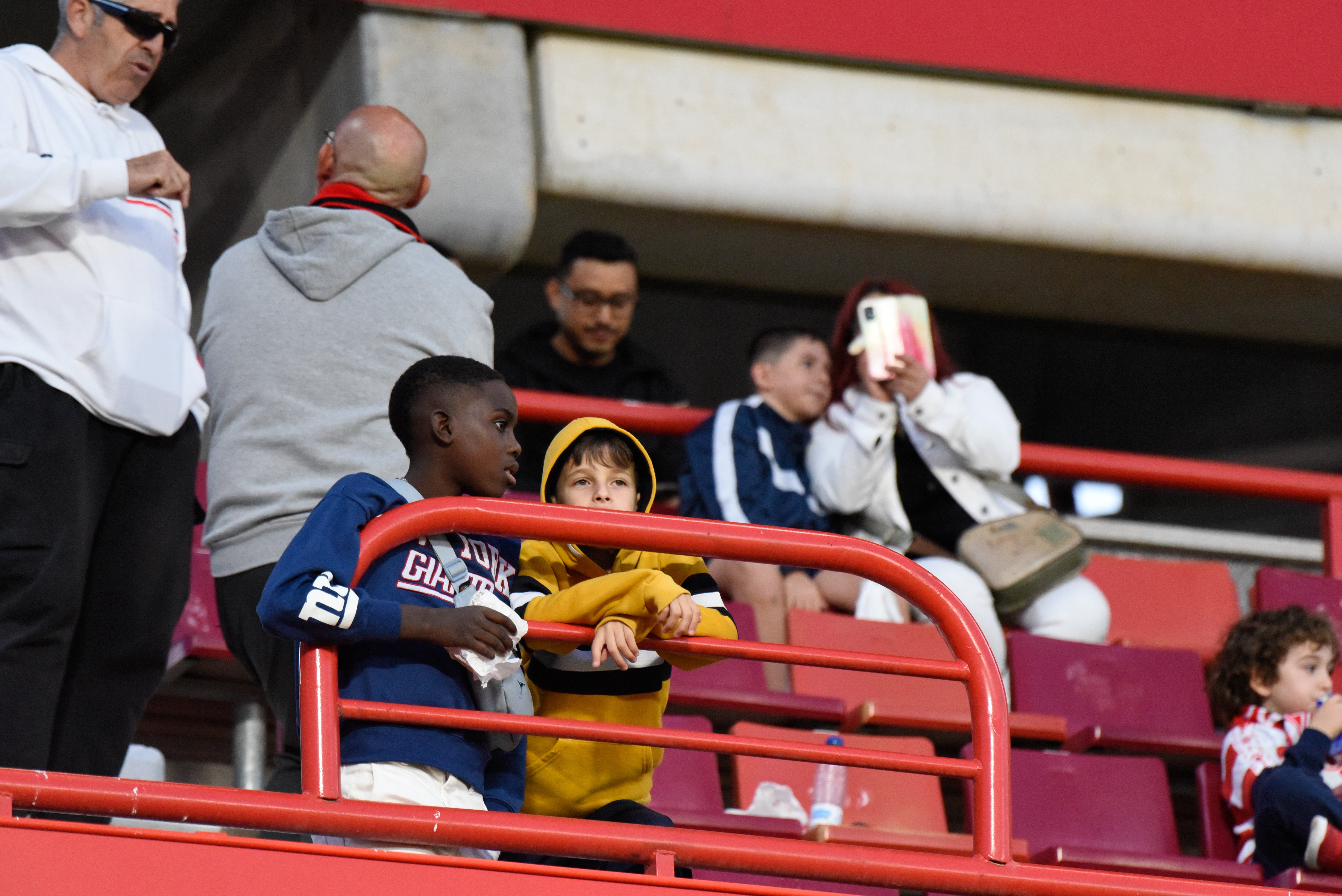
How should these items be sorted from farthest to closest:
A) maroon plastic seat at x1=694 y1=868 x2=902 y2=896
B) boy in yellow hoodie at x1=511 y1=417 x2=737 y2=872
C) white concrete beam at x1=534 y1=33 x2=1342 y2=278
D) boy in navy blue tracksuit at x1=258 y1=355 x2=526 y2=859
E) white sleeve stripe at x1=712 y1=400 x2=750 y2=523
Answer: white concrete beam at x1=534 y1=33 x2=1342 y2=278 → white sleeve stripe at x1=712 y1=400 x2=750 y2=523 → maroon plastic seat at x1=694 y1=868 x2=902 y2=896 → boy in yellow hoodie at x1=511 y1=417 x2=737 y2=872 → boy in navy blue tracksuit at x1=258 y1=355 x2=526 y2=859

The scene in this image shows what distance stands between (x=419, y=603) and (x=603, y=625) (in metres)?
0.27

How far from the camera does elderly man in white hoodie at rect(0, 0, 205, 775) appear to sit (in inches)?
114

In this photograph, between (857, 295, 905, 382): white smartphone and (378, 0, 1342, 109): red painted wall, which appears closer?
(857, 295, 905, 382): white smartphone

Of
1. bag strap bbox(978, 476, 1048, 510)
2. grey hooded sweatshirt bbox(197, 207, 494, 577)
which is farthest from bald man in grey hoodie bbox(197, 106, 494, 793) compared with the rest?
bag strap bbox(978, 476, 1048, 510)

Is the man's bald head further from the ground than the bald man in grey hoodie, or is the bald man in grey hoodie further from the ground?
the man's bald head

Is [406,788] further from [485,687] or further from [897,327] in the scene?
[897,327]

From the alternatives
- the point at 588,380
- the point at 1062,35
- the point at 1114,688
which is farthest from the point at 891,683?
Result: the point at 1062,35

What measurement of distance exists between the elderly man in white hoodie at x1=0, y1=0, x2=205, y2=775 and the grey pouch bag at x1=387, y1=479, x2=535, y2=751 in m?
0.67

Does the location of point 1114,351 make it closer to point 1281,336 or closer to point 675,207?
point 1281,336

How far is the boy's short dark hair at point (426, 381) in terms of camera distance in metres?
2.75

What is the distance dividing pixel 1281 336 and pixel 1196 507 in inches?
269

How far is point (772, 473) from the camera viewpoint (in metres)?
4.96

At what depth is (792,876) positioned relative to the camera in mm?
2459

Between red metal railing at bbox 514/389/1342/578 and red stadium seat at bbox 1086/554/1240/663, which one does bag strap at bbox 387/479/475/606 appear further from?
red stadium seat at bbox 1086/554/1240/663
